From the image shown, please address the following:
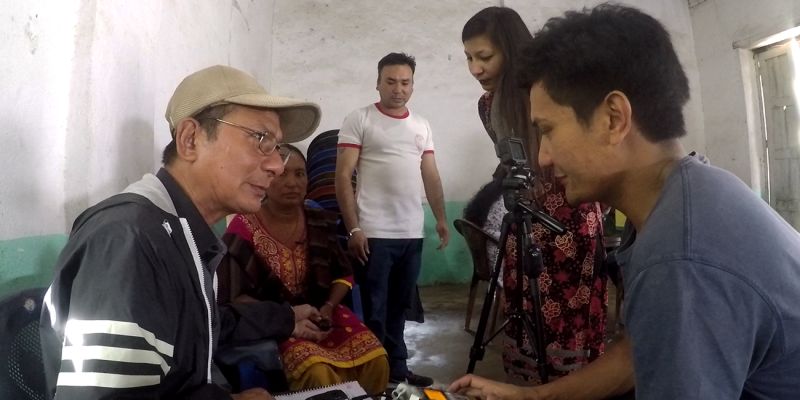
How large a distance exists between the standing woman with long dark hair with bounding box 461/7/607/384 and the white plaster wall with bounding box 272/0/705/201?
333 cm

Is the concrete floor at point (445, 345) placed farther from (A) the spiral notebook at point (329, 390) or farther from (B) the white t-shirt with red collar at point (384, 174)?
(A) the spiral notebook at point (329, 390)

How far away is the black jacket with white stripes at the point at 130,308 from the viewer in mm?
868

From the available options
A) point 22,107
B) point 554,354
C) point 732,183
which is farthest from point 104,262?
point 554,354

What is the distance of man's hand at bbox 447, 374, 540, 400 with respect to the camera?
1.25 meters

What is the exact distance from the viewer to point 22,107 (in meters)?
1.23

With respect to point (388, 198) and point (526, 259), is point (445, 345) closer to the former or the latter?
point (388, 198)

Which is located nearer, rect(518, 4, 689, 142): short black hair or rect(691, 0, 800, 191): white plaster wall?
rect(518, 4, 689, 142): short black hair

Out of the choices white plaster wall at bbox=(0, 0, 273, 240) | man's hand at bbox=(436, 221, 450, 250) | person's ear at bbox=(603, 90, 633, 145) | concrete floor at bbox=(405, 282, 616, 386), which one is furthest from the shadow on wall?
concrete floor at bbox=(405, 282, 616, 386)

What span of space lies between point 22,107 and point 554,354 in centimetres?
172

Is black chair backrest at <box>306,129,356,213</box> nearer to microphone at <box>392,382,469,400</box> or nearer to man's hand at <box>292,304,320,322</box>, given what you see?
man's hand at <box>292,304,320,322</box>

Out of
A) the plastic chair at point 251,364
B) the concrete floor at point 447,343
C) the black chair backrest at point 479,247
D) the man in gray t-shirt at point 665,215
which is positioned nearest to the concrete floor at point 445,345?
the concrete floor at point 447,343

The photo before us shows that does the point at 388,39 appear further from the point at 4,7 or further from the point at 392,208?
the point at 4,7

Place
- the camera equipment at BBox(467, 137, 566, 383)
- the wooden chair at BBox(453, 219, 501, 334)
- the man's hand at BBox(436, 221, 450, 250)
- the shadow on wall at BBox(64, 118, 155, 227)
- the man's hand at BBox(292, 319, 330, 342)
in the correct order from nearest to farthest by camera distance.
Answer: the shadow on wall at BBox(64, 118, 155, 227)
the camera equipment at BBox(467, 137, 566, 383)
the man's hand at BBox(292, 319, 330, 342)
the man's hand at BBox(436, 221, 450, 250)
the wooden chair at BBox(453, 219, 501, 334)

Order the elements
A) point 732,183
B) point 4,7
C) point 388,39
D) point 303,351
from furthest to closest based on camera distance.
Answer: point 388,39 → point 303,351 → point 4,7 → point 732,183
